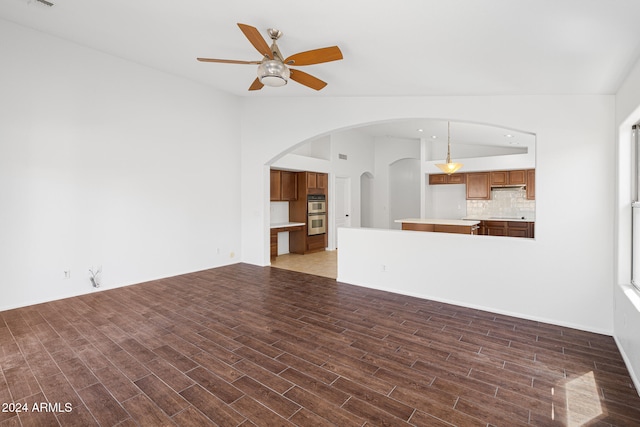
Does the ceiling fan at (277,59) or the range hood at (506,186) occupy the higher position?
the ceiling fan at (277,59)

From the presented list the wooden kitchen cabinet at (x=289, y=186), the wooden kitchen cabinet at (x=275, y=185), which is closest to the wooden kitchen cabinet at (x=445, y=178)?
the wooden kitchen cabinet at (x=289, y=186)

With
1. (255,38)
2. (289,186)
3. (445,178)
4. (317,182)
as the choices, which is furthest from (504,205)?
(255,38)

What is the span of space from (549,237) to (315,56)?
10.2ft

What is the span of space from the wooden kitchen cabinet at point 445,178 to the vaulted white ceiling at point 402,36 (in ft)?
17.2

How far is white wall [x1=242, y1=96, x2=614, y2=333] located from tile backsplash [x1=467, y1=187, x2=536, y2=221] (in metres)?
5.34

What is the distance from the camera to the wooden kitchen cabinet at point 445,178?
8.68 meters

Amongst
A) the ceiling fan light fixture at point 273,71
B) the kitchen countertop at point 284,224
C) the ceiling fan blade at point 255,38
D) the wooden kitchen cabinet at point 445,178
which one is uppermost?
the ceiling fan blade at point 255,38

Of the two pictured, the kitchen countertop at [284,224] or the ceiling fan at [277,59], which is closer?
the ceiling fan at [277,59]

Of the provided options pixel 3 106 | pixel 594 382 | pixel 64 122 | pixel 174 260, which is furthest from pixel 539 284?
pixel 3 106

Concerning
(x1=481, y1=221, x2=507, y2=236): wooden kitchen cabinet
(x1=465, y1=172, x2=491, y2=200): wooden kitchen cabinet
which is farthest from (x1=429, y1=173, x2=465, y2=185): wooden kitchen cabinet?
(x1=481, y1=221, x2=507, y2=236): wooden kitchen cabinet

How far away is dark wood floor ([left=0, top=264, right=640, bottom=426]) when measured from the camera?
6.42 ft

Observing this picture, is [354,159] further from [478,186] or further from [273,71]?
[273,71]

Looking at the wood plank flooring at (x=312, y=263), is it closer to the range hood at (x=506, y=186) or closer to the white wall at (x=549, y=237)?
the white wall at (x=549, y=237)

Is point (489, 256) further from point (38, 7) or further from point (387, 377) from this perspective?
Result: point (38, 7)
